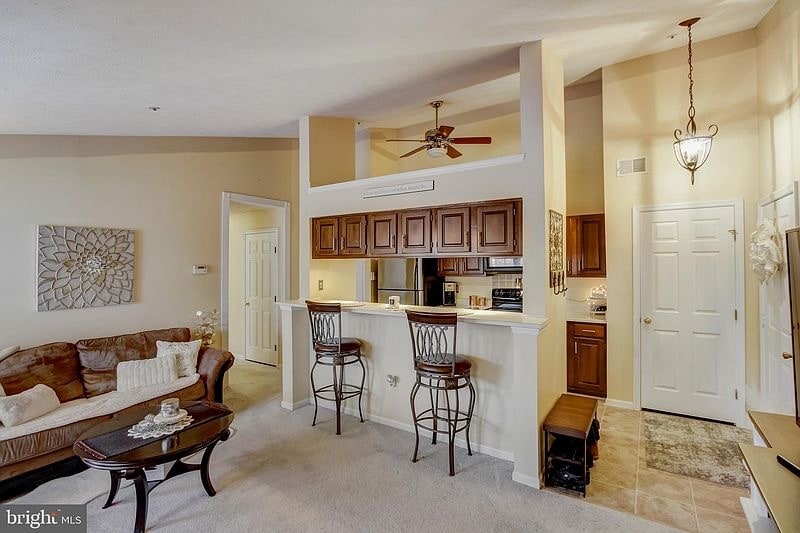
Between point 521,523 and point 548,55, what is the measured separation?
3.46 meters

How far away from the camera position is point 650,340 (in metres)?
4.16

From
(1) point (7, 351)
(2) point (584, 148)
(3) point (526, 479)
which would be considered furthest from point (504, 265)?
(1) point (7, 351)

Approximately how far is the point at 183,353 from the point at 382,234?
7.57 ft

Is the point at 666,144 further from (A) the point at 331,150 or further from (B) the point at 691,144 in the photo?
(A) the point at 331,150

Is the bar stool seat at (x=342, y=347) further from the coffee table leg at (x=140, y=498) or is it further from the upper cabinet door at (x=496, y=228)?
the coffee table leg at (x=140, y=498)

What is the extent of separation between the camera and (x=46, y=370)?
3303 millimetres

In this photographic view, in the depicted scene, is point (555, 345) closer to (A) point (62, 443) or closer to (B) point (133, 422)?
(B) point (133, 422)

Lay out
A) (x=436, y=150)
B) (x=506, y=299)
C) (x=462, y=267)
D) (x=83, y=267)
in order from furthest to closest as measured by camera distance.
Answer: (x=462, y=267) < (x=506, y=299) < (x=436, y=150) < (x=83, y=267)

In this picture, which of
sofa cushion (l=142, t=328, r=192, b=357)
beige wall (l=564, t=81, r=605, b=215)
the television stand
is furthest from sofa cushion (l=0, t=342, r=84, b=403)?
beige wall (l=564, t=81, r=605, b=215)

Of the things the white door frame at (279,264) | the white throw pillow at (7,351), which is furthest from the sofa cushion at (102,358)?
the white door frame at (279,264)

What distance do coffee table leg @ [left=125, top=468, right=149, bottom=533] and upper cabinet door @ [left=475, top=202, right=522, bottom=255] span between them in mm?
2750

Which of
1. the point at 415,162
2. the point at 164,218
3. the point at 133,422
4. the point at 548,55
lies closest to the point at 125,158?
the point at 164,218

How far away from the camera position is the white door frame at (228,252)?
4988mm

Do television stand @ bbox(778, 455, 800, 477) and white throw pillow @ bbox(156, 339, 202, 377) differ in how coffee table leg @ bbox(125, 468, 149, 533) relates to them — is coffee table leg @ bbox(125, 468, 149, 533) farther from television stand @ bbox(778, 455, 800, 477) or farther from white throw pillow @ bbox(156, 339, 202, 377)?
television stand @ bbox(778, 455, 800, 477)
